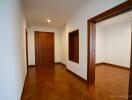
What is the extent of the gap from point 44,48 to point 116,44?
417 centimetres

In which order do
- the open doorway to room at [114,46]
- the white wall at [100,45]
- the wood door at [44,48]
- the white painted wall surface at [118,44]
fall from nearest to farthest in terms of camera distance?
the open doorway to room at [114,46]
the white painted wall surface at [118,44]
the wood door at [44,48]
the white wall at [100,45]

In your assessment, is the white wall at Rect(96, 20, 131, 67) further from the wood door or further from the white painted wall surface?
the wood door

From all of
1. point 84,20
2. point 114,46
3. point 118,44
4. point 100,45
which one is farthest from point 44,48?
point 118,44

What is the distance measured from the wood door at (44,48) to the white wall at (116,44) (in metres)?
2.94

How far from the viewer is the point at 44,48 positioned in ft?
17.6

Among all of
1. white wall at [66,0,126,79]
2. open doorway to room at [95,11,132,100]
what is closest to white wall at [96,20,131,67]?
open doorway to room at [95,11,132,100]

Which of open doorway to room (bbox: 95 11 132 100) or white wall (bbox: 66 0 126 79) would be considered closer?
white wall (bbox: 66 0 126 79)

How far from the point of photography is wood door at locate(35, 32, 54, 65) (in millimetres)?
5195

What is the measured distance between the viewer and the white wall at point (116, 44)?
4.37 m

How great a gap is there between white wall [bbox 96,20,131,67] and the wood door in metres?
2.94

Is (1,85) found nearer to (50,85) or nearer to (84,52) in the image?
(50,85)

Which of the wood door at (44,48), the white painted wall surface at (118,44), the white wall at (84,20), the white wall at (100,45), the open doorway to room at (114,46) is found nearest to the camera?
the white wall at (84,20)

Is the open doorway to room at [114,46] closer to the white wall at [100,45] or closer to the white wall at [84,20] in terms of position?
the white wall at [100,45]

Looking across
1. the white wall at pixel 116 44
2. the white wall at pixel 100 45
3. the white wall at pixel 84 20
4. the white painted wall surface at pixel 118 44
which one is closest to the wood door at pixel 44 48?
the white wall at pixel 84 20
